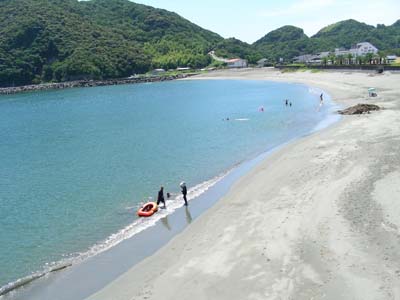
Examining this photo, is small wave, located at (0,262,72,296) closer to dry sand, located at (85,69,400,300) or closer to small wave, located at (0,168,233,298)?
small wave, located at (0,168,233,298)

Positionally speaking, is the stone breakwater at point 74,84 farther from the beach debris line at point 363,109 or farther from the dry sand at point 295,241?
the dry sand at point 295,241

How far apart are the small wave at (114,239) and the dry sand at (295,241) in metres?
2.65

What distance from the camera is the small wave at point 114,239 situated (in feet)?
61.0

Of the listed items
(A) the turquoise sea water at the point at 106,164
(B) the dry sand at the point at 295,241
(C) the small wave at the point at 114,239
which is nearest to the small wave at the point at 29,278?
(C) the small wave at the point at 114,239

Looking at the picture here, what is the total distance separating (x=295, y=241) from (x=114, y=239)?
373 inches

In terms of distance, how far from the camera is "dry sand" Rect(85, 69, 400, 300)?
14.1m

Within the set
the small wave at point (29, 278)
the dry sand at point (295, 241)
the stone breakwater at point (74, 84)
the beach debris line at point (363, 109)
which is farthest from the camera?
the stone breakwater at point (74, 84)

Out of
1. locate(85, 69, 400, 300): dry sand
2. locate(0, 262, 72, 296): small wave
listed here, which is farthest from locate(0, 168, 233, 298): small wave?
locate(85, 69, 400, 300): dry sand

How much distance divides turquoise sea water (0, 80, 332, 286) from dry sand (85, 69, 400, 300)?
4.53m

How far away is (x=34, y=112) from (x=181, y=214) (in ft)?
274

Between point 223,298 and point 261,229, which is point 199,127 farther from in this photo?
point 223,298


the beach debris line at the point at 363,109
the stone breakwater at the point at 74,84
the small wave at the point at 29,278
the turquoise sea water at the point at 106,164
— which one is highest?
the stone breakwater at the point at 74,84

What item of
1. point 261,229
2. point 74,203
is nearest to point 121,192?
point 74,203

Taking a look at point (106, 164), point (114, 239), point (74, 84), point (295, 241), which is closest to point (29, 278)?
point (114, 239)
